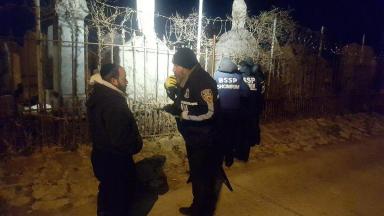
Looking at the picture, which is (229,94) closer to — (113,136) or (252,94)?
(252,94)

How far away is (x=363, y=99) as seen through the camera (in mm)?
12477

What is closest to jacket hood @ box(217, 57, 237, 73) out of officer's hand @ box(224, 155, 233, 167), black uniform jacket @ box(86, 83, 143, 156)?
officer's hand @ box(224, 155, 233, 167)

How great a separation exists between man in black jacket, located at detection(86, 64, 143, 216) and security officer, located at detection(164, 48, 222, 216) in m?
0.77

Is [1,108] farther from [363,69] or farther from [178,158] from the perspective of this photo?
[363,69]

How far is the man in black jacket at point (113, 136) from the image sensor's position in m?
3.29

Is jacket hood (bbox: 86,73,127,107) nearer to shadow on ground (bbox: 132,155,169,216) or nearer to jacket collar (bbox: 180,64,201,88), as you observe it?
jacket collar (bbox: 180,64,201,88)

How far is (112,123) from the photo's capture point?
328cm

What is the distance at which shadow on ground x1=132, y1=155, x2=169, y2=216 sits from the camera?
4.69m

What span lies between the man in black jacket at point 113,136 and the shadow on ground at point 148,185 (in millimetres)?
1012

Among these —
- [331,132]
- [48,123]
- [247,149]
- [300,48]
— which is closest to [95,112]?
[48,123]

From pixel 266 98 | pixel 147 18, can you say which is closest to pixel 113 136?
pixel 147 18

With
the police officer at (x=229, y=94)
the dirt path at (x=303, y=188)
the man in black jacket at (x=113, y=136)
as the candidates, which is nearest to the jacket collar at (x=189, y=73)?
the man in black jacket at (x=113, y=136)

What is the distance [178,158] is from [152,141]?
811mm

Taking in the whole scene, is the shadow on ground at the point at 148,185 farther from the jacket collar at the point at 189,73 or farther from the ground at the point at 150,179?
the jacket collar at the point at 189,73
